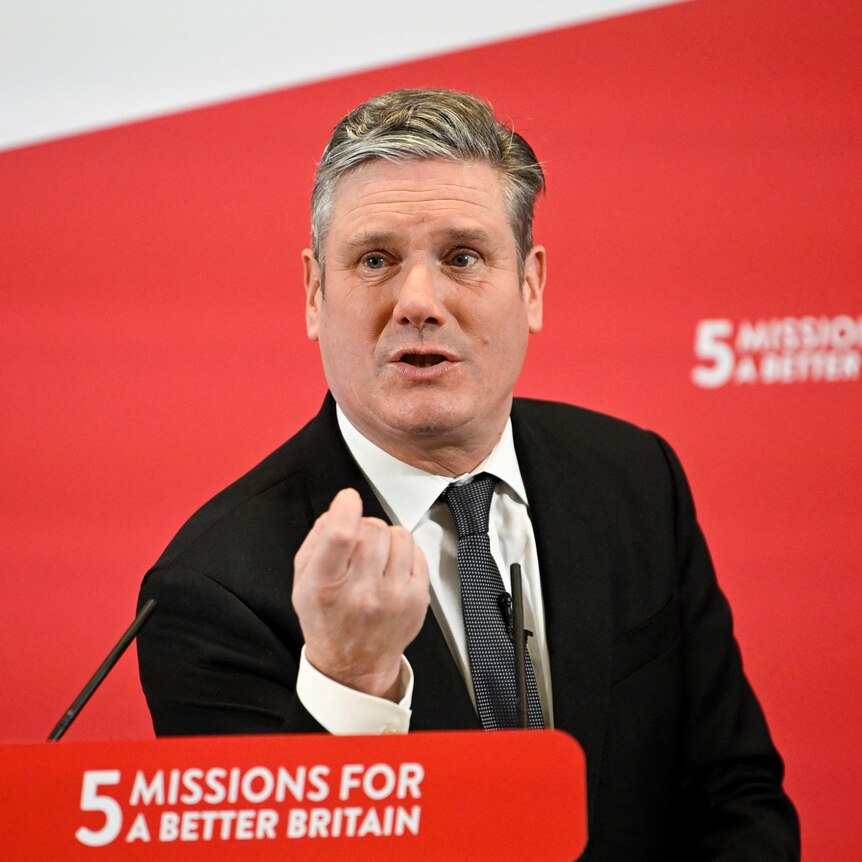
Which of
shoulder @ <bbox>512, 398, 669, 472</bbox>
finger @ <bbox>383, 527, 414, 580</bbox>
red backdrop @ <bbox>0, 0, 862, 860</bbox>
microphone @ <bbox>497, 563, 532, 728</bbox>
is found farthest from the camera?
red backdrop @ <bbox>0, 0, 862, 860</bbox>

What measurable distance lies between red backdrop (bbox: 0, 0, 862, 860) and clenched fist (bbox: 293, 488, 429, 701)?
105 cm

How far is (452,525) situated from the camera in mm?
1658

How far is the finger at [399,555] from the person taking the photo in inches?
44.3

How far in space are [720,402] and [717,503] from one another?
0.68 ft

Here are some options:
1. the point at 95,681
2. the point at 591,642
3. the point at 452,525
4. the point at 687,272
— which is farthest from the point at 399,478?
the point at 687,272

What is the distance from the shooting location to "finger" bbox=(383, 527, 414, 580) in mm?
1124

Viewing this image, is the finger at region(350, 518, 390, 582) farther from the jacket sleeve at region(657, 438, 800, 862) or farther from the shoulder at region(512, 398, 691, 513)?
the jacket sleeve at region(657, 438, 800, 862)

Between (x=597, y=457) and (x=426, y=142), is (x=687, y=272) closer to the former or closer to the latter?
(x=597, y=457)

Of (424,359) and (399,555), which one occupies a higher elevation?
(424,359)

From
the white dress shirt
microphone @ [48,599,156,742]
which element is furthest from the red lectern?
the white dress shirt

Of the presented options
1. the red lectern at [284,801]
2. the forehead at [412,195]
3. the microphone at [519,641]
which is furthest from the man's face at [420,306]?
the red lectern at [284,801]

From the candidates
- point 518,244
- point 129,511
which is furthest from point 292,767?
point 129,511

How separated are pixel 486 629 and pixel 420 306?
45 centimetres

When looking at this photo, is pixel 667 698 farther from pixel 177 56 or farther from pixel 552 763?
pixel 177 56
